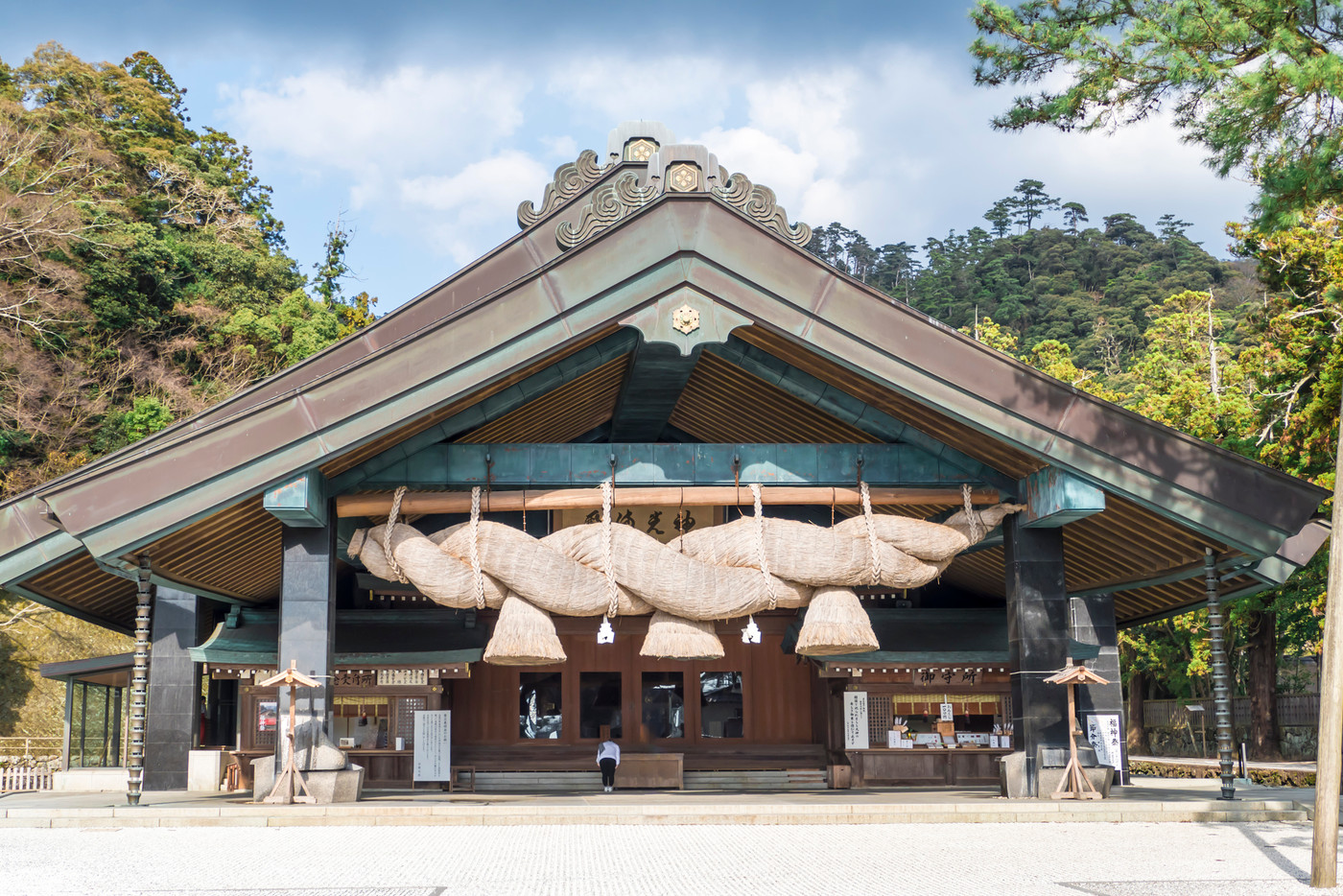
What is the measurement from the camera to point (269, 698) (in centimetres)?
1903

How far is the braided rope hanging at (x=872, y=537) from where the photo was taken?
12641 millimetres

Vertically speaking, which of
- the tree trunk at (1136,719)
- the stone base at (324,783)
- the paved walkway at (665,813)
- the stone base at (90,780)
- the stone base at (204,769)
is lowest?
the tree trunk at (1136,719)

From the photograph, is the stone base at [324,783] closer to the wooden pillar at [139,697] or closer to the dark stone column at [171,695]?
the wooden pillar at [139,697]

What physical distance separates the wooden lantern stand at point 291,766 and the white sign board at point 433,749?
637 cm

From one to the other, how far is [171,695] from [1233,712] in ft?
108

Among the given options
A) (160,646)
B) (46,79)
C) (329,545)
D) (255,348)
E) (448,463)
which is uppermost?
(46,79)

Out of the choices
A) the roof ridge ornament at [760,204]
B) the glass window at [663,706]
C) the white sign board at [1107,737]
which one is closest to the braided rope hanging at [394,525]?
the roof ridge ornament at [760,204]

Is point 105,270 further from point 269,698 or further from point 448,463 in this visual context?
point 448,463

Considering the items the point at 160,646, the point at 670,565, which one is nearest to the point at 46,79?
the point at 160,646

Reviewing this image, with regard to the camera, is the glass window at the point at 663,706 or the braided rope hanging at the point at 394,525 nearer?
the braided rope hanging at the point at 394,525

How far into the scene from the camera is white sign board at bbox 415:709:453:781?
708 inches

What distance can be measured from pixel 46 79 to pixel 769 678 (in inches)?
1324

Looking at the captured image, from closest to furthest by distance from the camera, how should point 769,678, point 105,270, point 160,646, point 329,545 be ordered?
point 329,545 < point 160,646 < point 769,678 < point 105,270

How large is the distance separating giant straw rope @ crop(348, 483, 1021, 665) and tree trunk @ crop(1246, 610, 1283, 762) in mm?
22527
